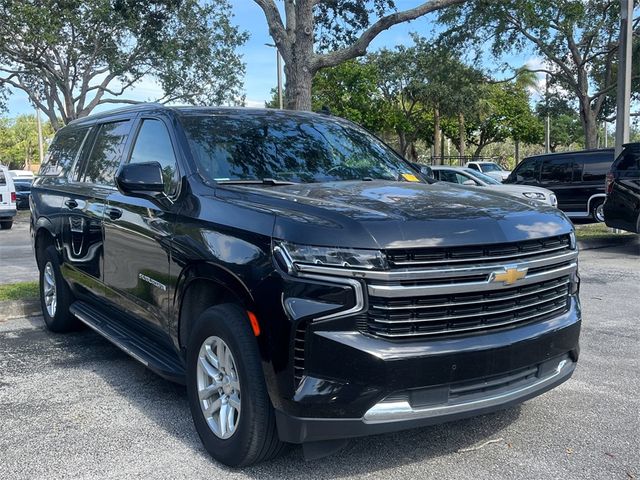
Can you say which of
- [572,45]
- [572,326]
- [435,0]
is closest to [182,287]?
[572,326]

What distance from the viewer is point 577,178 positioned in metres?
16.6

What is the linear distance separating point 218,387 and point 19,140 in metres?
95.3

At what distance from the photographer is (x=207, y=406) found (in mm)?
3469

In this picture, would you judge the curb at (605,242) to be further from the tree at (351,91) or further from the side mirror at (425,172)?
the tree at (351,91)

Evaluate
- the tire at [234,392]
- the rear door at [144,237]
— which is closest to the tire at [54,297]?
the rear door at [144,237]

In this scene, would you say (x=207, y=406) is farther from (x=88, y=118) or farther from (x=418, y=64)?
(x=418, y=64)

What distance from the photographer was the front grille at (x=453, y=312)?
289 centimetres

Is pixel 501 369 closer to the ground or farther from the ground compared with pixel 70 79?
closer to the ground

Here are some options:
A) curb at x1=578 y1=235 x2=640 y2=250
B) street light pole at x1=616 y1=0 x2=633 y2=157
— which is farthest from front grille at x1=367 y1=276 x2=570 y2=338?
street light pole at x1=616 y1=0 x2=633 y2=157

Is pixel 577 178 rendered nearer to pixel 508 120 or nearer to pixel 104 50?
pixel 104 50

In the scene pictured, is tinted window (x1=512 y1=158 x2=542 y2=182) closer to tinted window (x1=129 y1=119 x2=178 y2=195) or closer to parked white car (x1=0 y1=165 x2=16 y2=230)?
parked white car (x1=0 y1=165 x2=16 y2=230)

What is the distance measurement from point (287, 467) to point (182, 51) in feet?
82.7

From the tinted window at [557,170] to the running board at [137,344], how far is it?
14.1m

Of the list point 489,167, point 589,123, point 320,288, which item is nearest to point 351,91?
point 489,167
